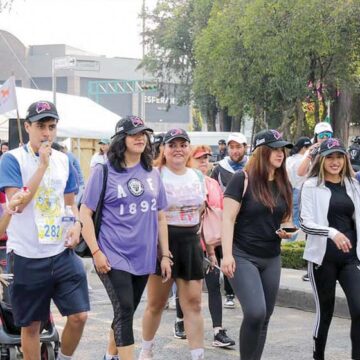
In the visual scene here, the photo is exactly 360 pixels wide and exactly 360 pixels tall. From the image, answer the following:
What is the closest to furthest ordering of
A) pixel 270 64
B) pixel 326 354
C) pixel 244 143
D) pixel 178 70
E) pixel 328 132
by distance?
pixel 326 354
pixel 244 143
pixel 328 132
pixel 270 64
pixel 178 70

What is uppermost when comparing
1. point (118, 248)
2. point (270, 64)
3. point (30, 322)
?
point (270, 64)

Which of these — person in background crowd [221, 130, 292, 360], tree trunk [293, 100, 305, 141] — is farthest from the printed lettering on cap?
tree trunk [293, 100, 305, 141]

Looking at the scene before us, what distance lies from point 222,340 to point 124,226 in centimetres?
214

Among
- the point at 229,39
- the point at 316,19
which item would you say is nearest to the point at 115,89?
the point at 229,39

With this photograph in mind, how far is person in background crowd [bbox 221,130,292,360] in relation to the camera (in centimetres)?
569

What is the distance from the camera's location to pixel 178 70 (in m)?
50.4

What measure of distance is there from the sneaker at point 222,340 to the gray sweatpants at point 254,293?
154cm

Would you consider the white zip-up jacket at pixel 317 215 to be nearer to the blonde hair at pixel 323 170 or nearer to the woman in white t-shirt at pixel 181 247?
the blonde hair at pixel 323 170

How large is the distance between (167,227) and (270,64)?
1016 inches

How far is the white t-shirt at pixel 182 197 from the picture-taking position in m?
6.41

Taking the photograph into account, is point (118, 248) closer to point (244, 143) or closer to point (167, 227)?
point (167, 227)

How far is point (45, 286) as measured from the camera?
17.9ft

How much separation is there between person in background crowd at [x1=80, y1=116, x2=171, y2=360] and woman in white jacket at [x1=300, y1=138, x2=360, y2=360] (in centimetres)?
117

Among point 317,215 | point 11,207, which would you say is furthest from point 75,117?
point 11,207
